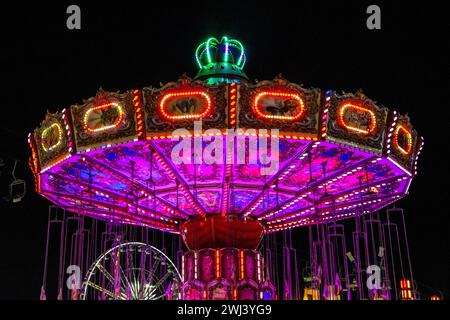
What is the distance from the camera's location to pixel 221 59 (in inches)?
582

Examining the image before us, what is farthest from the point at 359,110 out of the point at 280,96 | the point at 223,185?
the point at 223,185

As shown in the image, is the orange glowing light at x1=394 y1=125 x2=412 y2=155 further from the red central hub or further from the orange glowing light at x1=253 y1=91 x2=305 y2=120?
the red central hub

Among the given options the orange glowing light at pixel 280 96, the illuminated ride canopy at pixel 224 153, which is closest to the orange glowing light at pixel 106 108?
the illuminated ride canopy at pixel 224 153

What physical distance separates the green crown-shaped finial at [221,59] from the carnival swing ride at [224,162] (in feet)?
0.11

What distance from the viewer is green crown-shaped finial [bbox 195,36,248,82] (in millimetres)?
14414

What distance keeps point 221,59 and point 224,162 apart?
388 centimetres

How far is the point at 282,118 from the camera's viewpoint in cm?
1065

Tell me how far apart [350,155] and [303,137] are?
163 centimetres

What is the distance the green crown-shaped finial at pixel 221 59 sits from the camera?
14414 mm
